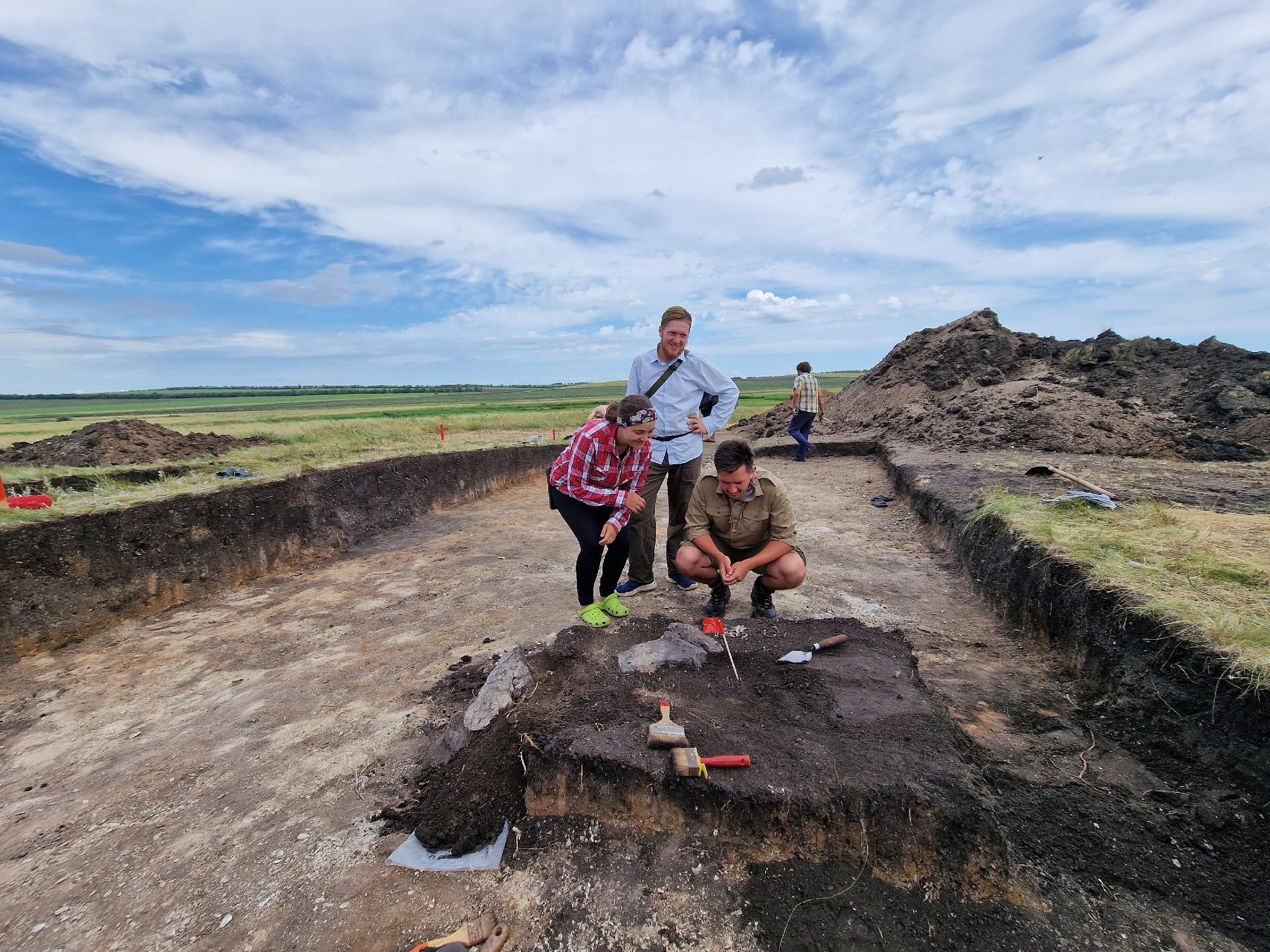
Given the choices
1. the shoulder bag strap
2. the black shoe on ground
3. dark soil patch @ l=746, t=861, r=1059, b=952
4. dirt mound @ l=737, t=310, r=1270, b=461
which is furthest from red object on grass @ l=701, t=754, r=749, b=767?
dirt mound @ l=737, t=310, r=1270, b=461

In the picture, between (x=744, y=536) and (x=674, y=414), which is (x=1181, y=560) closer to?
(x=744, y=536)

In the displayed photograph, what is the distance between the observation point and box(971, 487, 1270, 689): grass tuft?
270cm

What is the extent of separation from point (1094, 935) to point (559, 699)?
209 centimetres

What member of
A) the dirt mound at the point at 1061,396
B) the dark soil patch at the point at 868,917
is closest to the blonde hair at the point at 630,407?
the dark soil patch at the point at 868,917

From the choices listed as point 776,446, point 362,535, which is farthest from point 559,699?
point 776,446

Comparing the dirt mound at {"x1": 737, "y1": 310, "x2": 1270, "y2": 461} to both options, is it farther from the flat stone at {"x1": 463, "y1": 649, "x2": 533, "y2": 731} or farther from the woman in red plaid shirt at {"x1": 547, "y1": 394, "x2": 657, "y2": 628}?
the flat stone at {"x1": 463, "y1": 649, "x2": 533, "y2": 731}

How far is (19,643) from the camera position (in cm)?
406

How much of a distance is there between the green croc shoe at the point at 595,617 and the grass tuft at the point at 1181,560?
283cm

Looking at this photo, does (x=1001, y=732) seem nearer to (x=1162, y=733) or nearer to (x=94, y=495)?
(x=1162, y=733)

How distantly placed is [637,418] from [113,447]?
12525 mm

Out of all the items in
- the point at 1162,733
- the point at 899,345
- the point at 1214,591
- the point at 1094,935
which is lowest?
the point at 1094,935

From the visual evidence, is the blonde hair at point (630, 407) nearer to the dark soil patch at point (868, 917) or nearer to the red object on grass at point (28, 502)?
the dark soil patch at point (868, 917)

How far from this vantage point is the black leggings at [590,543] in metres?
4.14

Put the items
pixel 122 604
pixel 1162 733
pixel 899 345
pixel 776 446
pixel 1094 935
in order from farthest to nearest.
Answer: pixel 899 345 → pixel 776 446 → pixel 122 604 → pixel 1162 733 → pixel 1094 935
